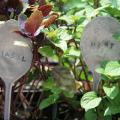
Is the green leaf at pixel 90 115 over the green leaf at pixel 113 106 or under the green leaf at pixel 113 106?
under

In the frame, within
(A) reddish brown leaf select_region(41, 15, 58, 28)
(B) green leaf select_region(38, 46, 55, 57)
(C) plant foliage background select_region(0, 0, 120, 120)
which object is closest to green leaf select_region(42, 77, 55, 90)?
(C) plant foliage background select_region(0, 0, 120, 120)

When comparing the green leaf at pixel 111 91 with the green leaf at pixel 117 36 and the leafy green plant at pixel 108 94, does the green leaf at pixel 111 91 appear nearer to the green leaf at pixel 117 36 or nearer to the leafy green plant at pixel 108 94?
the leafy green plant at pixel 108 94

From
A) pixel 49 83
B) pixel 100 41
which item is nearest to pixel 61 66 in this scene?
pixel 49 83

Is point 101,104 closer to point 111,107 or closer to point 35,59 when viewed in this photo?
point 111,107

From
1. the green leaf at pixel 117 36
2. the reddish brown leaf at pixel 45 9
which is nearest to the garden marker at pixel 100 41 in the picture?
the green leaf at pixel 117 36

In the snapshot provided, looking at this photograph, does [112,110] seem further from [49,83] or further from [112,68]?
[49,83]

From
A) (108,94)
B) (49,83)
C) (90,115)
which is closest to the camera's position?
(108,94)

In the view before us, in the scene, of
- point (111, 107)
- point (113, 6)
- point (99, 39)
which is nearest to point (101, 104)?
point (111, 107)

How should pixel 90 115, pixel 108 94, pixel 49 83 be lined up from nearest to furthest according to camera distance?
pixel 108 94 → pixel 90 115 → pixel 49 83
